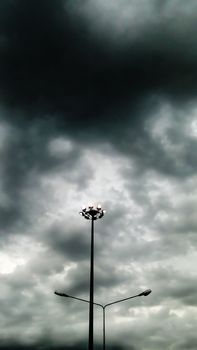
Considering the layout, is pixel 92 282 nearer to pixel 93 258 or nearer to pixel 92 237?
pixel 93 258

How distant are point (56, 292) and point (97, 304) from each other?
31.2ft

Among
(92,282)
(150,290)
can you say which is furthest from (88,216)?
(150,290)

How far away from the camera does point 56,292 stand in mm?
26203

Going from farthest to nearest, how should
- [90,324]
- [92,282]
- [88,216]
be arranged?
[88,216] → [92,282] → [90,324]

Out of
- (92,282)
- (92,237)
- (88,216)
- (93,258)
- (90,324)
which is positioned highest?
(88,216)

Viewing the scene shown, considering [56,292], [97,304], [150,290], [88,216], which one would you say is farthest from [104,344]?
[88,216]

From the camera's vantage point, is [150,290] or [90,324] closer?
[90,324]

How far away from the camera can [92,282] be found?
22766 mm

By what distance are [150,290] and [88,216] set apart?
787cm

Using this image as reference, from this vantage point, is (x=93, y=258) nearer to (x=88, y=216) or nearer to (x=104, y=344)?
(x=88, y=216)

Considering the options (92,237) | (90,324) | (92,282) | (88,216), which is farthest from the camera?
(88,216)

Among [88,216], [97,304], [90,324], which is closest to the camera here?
[90,324]

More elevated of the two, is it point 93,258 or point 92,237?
point 92,237

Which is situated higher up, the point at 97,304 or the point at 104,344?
the point at 97,304
